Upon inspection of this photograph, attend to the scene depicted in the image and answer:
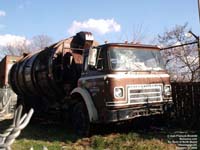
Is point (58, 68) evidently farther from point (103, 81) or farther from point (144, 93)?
point (144, 93)

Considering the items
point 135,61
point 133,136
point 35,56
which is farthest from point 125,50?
point 35,56

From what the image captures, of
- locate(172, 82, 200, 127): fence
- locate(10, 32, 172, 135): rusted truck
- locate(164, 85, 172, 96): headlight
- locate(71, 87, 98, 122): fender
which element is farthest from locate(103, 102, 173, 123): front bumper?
locate(172, 82, 200, 127): fence

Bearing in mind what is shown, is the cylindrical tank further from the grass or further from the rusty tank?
the grass

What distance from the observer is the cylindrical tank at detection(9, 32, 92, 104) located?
469 inches

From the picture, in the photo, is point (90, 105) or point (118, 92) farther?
point (90, 105)

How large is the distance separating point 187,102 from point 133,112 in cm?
211

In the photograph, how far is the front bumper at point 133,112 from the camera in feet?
30.3

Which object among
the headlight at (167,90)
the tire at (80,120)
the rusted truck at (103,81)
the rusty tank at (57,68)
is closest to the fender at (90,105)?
the rusted truck at (103,81)

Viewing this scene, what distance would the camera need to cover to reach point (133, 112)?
9477 mm

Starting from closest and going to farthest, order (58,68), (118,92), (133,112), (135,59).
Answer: (118,92), (133,112), (135,59), (58,68)

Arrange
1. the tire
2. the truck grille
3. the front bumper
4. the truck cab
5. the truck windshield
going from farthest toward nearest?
the tire
the truck windshield
the truck grille
the truck cab
the front bumper

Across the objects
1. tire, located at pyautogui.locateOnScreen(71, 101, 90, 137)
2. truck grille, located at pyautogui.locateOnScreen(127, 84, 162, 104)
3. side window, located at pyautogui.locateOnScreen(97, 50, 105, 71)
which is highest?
side window, located at pyautogui.locateOnScreen(97, 50, 105, 71)

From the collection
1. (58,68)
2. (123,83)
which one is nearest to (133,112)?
(123,83)

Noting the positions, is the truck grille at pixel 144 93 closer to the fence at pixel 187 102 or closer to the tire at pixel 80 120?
the fence at pixel 187 102
